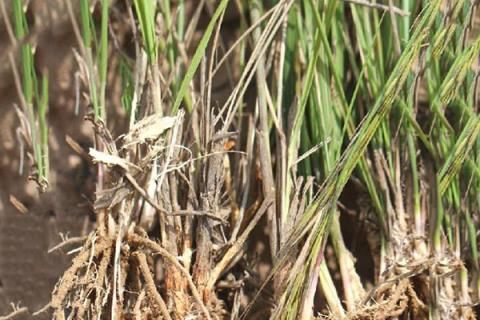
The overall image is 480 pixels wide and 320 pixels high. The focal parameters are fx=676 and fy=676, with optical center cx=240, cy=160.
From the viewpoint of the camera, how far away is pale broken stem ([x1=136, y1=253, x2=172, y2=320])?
92 cm

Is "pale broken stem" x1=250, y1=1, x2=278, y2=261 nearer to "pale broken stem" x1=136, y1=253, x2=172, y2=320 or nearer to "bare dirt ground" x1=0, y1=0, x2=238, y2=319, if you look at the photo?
"pale broken stem" x1=136, y1=253, x2=172, y2=320

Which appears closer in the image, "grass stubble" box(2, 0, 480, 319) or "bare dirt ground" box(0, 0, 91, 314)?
"grass stubble" box(2, 0, 480, 319)

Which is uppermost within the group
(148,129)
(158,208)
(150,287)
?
(148,129)

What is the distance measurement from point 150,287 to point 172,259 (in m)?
0.05

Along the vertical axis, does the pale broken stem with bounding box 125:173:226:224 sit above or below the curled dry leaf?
below

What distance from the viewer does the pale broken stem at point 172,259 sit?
0.92m

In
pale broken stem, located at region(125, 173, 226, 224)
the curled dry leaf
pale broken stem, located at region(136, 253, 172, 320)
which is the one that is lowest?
pale broken stem, located at region(136, 253, 172, 320)

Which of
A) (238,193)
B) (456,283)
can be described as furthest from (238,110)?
(456,283)

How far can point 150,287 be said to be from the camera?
93cm

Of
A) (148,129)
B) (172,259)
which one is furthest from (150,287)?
(148,129)

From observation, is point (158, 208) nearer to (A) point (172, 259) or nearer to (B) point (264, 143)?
(A) point (172, 259)

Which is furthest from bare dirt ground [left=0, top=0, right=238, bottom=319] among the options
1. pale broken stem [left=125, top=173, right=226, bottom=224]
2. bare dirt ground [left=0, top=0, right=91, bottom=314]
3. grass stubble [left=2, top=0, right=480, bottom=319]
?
pale broken stem [left=125, top=173, right=226, bottom=224]

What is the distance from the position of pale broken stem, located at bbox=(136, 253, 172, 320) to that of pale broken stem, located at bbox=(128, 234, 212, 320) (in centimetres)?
2

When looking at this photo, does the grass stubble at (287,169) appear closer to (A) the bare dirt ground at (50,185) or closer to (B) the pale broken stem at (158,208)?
(B) the pale broken stem at (158,208)
